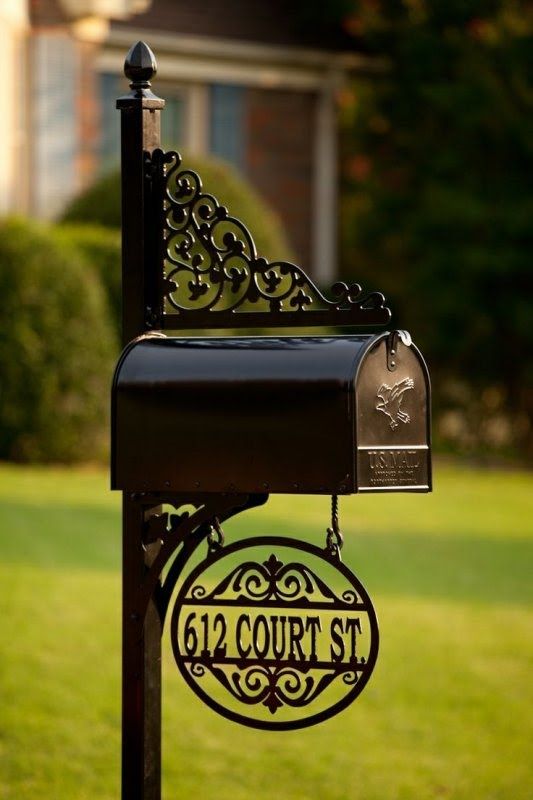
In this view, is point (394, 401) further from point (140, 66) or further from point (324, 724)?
point (324, 724)

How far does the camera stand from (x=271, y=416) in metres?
2.89

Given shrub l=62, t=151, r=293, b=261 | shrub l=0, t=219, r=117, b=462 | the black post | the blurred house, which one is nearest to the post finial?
the black post

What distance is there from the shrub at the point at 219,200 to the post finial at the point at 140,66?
9197 mm

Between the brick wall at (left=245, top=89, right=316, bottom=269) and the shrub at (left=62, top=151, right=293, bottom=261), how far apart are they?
355cm

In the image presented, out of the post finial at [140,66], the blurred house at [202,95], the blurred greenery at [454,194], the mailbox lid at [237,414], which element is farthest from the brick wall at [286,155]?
the mailbox lid at [237,414]

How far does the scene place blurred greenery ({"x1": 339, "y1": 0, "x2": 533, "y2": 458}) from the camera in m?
14.0

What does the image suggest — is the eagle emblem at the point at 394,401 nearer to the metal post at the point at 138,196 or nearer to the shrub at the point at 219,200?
the metal post at the point at 138,196

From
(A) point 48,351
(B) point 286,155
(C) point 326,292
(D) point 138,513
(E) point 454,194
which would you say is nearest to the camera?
(D) point 138,513

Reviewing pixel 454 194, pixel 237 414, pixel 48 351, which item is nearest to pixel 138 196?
pixel 237 414

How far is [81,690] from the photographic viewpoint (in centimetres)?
551

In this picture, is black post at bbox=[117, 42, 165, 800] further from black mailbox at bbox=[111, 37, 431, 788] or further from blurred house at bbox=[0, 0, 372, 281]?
blurred house at bbox=[0, 0, 372, 281]

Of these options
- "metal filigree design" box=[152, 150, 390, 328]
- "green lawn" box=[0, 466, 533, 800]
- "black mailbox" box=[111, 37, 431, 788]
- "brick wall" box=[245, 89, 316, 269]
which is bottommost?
"green lawn" box=[0, 466, 533, 800]

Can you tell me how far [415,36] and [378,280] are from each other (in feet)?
8.93

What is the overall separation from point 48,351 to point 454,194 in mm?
5154
